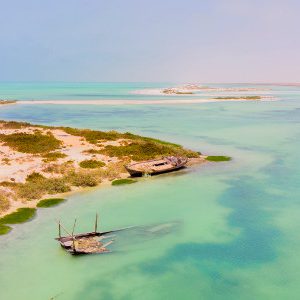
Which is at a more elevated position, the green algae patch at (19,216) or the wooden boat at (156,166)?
the wooden boat at (156,166)

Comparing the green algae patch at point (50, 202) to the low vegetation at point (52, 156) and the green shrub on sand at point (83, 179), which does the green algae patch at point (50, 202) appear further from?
the low vegetation at point (52, 156)

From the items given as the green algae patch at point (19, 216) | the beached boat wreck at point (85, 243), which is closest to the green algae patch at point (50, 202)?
the green algae patch at point (19, 216)

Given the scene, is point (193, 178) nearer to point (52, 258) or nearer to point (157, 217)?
point (157, 217)

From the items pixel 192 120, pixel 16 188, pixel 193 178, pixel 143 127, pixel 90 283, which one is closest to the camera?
pixel 90 283

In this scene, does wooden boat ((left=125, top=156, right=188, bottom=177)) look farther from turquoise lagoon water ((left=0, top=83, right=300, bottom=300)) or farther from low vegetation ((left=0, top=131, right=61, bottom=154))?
low vegetation ((left=0, top=131, right=61, bottom=154))

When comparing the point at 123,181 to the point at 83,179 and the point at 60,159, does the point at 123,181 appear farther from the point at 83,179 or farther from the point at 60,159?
the point at 60,159

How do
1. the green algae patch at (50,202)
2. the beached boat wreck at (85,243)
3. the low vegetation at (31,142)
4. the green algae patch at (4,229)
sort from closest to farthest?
the beached boat wreck at (85,243) → the green algae patch at (4,229) → the green algae patch at (50,202) → the low vegetation at (31,142)

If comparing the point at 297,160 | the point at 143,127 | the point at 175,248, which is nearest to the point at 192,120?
the point at 143,127

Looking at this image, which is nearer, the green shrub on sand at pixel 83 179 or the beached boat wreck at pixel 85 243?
the beached boat wreck at pixel 85 243

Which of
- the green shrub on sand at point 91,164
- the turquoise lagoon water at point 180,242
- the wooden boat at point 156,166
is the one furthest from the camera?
the green shrub on sand at point 91,164
